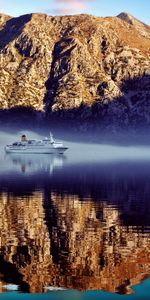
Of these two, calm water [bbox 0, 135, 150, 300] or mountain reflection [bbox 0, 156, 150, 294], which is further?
mountain reflection [bbox 0, 156, 150, 294]

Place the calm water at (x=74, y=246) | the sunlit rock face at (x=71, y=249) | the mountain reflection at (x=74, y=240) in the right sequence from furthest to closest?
the mountain reflection at (x=74, y=240), the sunlit rock face at (x=71, y=249), the calm water at (x=74, y=246)

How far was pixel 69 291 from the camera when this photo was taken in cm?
4497

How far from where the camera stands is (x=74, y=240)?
6444cm

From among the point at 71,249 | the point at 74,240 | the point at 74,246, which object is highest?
the point at 74,240

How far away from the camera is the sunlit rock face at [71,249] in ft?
159

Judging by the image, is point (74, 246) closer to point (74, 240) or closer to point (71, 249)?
point (71, 249)

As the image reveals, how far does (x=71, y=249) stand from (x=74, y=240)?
4.64m

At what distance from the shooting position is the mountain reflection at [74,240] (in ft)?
160

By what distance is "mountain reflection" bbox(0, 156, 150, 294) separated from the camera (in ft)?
160

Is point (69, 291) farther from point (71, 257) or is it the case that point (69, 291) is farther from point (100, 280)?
point (71, 257)

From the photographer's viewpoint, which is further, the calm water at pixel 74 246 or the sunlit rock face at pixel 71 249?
the sunlit rock face at pixel 71 249

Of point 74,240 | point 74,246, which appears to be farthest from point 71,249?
point 74,240

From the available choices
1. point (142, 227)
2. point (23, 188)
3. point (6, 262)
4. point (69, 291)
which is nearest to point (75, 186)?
point (23, 188)

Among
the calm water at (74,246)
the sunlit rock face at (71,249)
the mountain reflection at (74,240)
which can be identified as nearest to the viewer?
the calm water at (74,246)
